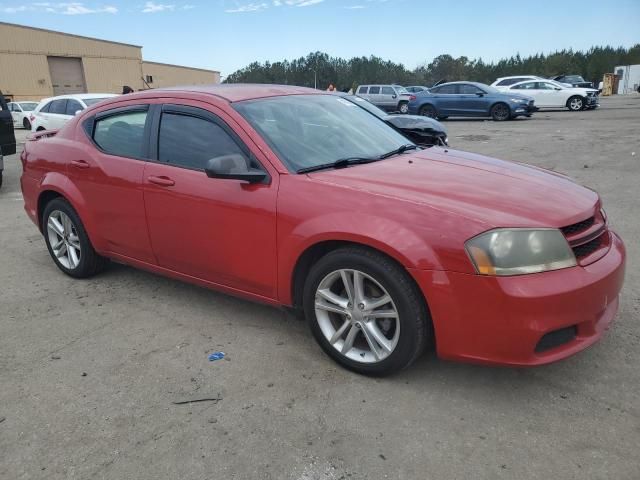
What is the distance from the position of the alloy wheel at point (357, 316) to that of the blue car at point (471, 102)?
19.1 meters

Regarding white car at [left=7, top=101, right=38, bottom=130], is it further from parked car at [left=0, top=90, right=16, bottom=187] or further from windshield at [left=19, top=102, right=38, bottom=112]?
parked car at [left=0, top=90, right=16, bottom=187]

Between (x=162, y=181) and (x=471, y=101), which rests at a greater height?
(x=162, y=181)

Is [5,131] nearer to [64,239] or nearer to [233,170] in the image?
[64,239]

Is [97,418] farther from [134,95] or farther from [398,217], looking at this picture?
[134,95]

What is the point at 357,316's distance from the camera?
287cm

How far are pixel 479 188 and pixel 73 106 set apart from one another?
13.3 metres

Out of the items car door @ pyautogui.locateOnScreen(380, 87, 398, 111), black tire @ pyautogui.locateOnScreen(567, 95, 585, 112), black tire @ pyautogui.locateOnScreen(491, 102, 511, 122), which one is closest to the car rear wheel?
black tire @ pyautogui.locateOnScreen(491, 102, 511, 122)

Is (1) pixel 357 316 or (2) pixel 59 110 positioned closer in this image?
(1) pixel 357 316

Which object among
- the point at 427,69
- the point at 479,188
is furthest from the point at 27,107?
the point at 427,69

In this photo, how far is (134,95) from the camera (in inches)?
158

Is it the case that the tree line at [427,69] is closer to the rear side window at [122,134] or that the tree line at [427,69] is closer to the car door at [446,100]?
the car door at [446,100]

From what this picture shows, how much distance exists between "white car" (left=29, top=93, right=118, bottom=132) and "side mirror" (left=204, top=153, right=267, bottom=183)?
11408mm

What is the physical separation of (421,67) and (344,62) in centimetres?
1991

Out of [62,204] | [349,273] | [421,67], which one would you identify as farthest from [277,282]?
[421,67]
